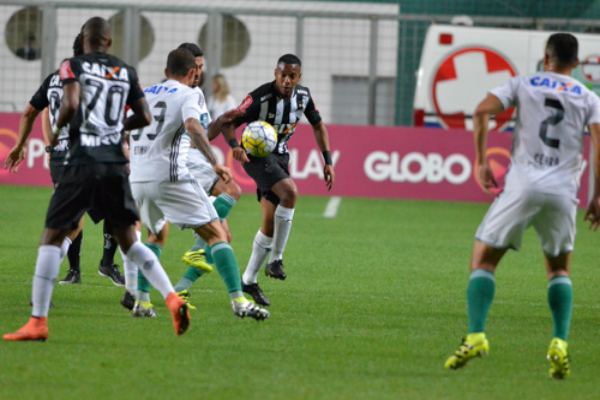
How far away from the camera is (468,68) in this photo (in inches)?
591

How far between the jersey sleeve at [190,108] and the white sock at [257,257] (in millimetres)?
1604

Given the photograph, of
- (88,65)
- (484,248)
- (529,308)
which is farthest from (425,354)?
(88,65)

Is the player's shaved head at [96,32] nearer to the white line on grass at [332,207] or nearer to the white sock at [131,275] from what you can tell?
the white sock at [131,275]

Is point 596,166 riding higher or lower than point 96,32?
lower

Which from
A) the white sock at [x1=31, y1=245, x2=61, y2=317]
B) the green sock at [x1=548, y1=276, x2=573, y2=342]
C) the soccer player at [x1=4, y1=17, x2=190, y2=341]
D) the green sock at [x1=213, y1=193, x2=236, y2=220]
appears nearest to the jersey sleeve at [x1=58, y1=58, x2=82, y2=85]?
the soccer player at [x1=4, y1=17, x2=190, y2=341]

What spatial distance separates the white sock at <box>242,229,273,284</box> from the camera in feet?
21.7

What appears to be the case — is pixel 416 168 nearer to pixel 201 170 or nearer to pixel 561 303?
pixel 201 170

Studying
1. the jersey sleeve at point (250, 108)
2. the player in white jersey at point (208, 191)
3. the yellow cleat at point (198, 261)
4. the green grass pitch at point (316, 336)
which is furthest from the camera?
the jersey sleeve at point (250, 108)

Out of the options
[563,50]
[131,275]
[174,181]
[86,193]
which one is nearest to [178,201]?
[174,181]

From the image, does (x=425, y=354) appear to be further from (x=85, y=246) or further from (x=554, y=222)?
(x=85, y=246)

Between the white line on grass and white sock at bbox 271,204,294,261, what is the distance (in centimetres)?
549

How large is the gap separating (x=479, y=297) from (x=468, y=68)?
10963 millimetres

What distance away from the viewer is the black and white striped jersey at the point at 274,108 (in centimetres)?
698

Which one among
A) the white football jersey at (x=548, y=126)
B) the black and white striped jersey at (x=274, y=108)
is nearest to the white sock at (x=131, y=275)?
the black and white striped jersey at (x=274, y=108)
